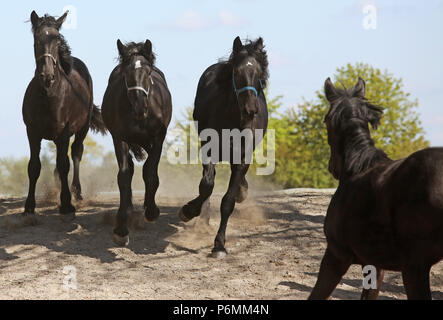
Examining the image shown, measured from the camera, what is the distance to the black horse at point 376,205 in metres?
3.95

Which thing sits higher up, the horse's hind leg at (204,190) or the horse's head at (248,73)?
the horse's head at (248,73)

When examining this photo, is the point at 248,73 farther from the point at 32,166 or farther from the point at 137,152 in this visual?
the point at 32,166

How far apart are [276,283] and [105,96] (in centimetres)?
385

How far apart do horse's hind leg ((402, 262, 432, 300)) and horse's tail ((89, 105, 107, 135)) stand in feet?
31.5

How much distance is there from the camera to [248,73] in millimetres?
7523

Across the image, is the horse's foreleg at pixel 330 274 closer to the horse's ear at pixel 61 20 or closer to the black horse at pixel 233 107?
the black horse at pixel 233 107

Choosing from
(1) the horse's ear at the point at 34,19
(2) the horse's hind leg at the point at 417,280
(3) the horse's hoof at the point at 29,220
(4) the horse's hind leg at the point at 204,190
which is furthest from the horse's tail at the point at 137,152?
(2) the horse's hind leg at the point at 417,280

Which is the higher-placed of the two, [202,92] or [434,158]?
[202,92]

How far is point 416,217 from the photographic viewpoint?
3.95 meters

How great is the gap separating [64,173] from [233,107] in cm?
325

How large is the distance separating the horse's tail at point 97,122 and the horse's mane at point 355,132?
8.80m

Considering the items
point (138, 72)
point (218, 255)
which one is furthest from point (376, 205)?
point (138, 72)
